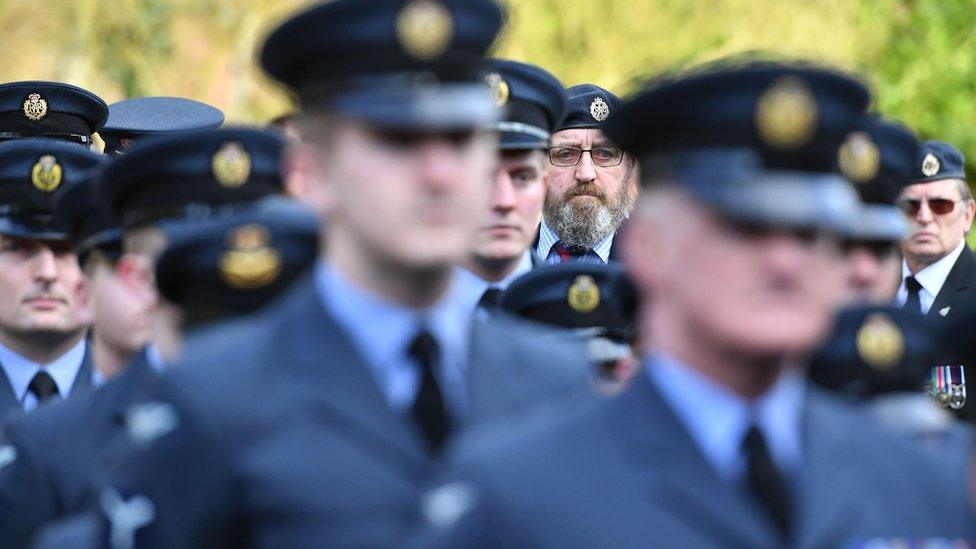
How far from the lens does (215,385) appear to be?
3.73 meters

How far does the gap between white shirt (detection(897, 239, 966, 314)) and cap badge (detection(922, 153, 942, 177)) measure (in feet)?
1.90

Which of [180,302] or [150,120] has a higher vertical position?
[150,120]

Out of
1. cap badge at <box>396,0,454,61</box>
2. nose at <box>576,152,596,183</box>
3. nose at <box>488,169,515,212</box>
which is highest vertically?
cap badge at <box>396,0,454,61</box>

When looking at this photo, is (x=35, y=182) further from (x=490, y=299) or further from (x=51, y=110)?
(x=51, y=110)

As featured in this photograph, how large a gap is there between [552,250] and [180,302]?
406cm

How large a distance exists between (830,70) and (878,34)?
16.7 meters

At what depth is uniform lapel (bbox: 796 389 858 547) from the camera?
3.25 metres

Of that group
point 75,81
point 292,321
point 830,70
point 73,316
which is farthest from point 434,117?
point 75,81

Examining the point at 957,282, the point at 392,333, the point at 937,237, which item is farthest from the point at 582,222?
the point at 392,333

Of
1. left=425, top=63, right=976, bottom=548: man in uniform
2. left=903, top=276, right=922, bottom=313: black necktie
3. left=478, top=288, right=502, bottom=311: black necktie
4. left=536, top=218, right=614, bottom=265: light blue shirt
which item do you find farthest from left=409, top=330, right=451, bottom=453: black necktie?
left=903, top=276, right=922, bottom=313: black necktie

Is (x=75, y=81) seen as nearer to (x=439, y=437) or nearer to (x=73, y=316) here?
Result: (x=73, y=316)

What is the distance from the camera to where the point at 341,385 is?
372 cm

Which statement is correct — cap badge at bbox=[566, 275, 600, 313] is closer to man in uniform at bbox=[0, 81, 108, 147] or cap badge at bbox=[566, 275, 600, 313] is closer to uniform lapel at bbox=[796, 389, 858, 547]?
uniform lapel at bbox=[796, 389, 858, 547]

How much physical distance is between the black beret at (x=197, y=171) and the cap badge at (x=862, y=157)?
155 cm
